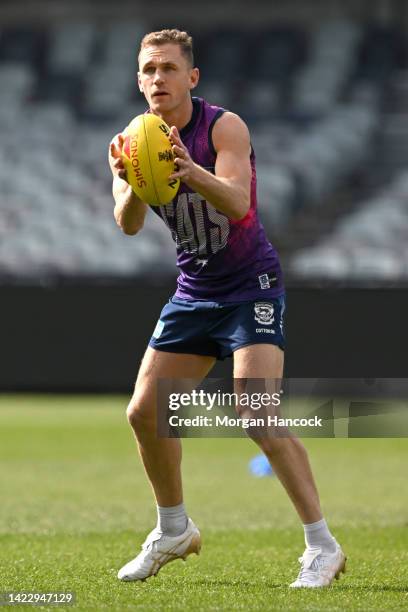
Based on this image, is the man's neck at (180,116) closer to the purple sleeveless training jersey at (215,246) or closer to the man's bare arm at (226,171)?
the purple sleeveless training jersey at (215,246)

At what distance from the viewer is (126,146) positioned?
5676 millimetres

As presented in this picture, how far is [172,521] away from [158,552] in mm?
172

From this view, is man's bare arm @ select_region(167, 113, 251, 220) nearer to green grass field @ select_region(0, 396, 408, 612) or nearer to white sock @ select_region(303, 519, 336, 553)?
white sock @ select_region(303, 519, 336, 553)

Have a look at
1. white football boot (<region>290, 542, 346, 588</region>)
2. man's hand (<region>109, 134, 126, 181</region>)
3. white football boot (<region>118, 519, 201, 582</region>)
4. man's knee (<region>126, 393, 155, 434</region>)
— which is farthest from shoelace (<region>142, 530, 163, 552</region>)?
man's hand (<region>109, 134, 126, 181</region>)

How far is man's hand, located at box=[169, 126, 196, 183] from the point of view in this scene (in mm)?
5465

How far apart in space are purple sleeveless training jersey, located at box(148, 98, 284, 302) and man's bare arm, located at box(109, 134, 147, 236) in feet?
0.51

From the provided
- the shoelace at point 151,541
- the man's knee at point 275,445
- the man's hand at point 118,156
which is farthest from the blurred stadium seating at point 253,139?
the man's hand at point 118,156

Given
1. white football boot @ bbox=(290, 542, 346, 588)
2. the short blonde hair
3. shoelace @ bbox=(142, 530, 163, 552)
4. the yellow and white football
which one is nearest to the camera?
the yellow and white football

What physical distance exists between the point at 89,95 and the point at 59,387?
8.14 meters

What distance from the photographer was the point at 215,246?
6.07 meters

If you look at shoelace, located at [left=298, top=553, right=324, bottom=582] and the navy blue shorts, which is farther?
the navy blue shorts

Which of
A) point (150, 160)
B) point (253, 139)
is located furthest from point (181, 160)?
point (253, 139)

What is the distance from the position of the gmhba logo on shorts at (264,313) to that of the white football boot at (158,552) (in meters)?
1.07

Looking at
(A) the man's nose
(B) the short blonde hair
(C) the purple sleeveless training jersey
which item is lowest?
(C) the purple sleeveless training jersey
